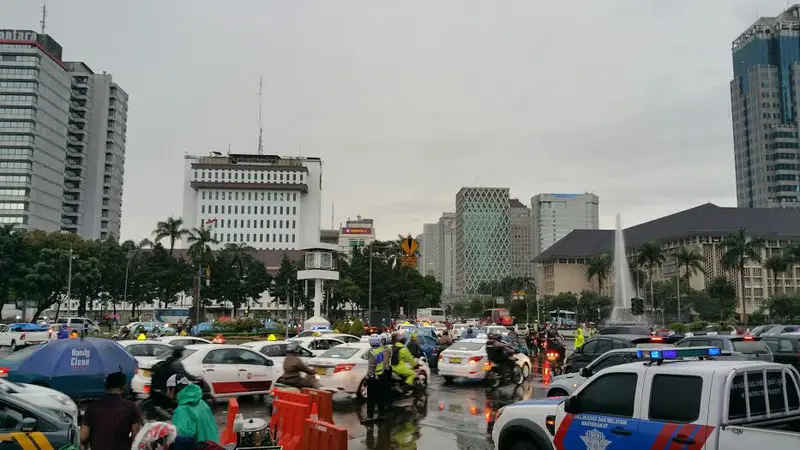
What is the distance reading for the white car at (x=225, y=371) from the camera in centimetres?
1496

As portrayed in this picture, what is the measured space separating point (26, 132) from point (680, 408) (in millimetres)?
125919

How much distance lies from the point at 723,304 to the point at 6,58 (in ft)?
400

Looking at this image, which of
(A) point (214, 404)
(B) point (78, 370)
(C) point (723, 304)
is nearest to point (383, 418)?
(A) point (214, 404)

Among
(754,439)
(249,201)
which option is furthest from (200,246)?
(754,439)

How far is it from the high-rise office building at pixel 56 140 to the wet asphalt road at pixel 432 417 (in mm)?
92363

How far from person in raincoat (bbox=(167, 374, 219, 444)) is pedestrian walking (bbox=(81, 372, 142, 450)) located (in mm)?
386

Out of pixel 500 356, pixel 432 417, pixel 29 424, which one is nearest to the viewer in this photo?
pixel 29 424

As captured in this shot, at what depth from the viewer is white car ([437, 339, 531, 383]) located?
19.6 m

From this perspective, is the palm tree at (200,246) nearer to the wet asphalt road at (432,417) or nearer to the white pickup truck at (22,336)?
the white pickup truck at (22,336)

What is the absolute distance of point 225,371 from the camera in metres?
15.2

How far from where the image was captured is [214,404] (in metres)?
15.3

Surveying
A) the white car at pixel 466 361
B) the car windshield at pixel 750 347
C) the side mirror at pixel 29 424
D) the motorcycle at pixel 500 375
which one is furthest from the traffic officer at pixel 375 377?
the car windshield at pixel 750 347

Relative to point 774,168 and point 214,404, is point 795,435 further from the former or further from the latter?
point 774,168

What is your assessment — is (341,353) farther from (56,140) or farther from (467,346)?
(56,140)
